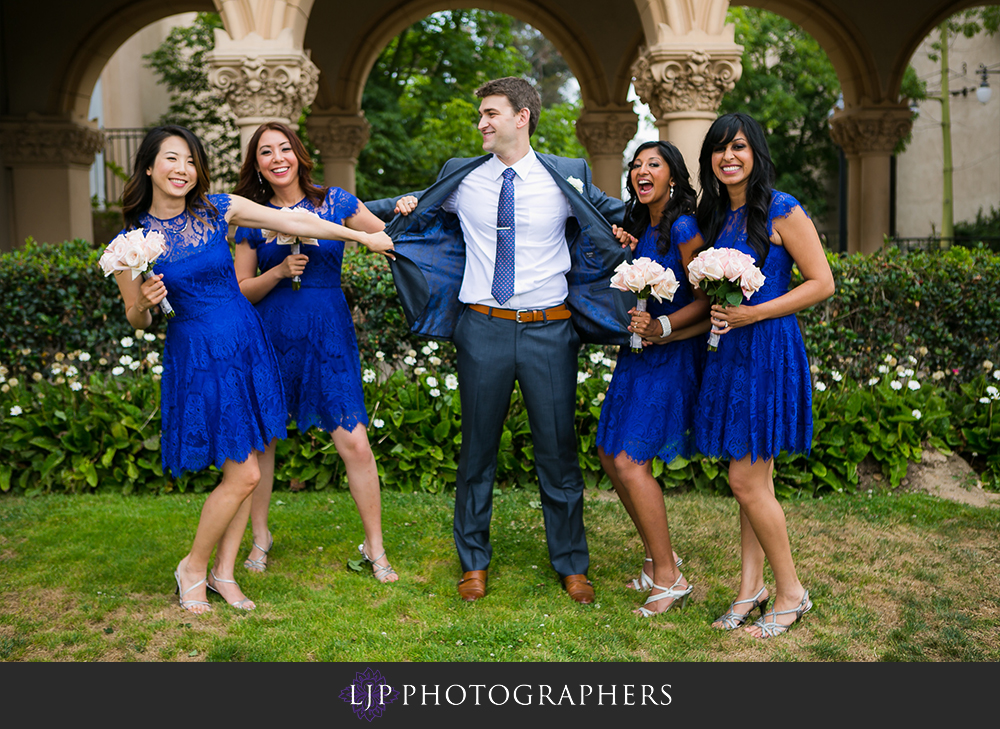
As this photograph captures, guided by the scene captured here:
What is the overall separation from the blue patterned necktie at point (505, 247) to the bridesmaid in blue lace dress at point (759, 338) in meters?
0.83

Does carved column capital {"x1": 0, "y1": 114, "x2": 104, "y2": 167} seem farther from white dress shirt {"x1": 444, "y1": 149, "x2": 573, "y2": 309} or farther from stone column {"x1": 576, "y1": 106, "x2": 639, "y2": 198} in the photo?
white dress shirt {"x1": 444, "y1": 149, "x2": 573, "y2": 309}

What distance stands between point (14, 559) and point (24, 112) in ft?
32.0

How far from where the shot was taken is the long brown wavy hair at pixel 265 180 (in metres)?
3.79

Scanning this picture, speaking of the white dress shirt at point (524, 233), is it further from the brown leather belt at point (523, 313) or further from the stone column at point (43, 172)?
the stone column at point (43, 172)

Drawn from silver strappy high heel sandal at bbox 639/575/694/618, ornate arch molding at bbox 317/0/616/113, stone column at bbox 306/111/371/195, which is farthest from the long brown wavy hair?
ornate arch molding at bbox 317/0/616/113

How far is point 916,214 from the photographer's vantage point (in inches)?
1047

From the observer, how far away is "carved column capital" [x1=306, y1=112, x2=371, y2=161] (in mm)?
12797

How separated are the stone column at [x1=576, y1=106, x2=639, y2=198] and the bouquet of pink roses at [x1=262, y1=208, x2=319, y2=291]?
9.88 meters

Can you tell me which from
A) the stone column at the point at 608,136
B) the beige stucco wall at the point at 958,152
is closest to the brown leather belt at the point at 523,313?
the stone column at the point at 608,136

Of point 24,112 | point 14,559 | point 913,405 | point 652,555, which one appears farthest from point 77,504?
point 24,112

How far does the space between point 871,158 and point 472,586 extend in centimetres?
1105

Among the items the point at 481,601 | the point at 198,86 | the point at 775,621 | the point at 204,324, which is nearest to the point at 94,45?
the point at 198,86

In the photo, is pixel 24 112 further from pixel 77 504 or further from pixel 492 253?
pixel 492 253
